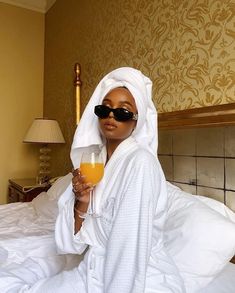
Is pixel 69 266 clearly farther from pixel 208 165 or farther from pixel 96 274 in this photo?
pixel 208 165

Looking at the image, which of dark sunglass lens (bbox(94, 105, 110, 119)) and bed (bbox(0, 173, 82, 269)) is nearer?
dark sunglass lens (bbox(94, 105, 110, 119))

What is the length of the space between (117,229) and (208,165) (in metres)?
0.65

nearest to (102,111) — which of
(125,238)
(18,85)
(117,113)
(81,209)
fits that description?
(117,113)

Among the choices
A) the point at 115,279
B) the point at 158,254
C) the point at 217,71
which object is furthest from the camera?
the point at 217,71

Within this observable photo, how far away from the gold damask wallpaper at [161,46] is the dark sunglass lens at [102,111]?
22.4 inches

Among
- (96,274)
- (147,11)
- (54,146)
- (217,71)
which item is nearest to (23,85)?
(54,146)

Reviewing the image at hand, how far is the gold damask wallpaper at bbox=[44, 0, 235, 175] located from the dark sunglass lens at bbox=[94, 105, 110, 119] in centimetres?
57

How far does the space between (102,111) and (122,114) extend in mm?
80

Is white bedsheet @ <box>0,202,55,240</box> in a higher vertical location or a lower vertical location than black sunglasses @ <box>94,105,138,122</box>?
lower

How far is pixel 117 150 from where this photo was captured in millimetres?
1056

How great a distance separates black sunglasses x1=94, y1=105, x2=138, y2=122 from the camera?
1.04 metres

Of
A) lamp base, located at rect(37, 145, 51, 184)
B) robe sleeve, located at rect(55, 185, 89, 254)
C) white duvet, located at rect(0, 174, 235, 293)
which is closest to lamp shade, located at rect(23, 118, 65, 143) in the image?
lamp base, located at rect(37, 145, 51, 184)

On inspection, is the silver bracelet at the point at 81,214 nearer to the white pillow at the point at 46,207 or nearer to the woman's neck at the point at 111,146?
the woman's neck at the point at 111,146

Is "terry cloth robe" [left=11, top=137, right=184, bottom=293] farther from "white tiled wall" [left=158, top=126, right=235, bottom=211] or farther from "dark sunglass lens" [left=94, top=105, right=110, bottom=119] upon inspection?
"white tiled wall" [left=158, top=126, right=235, bottom=211]
